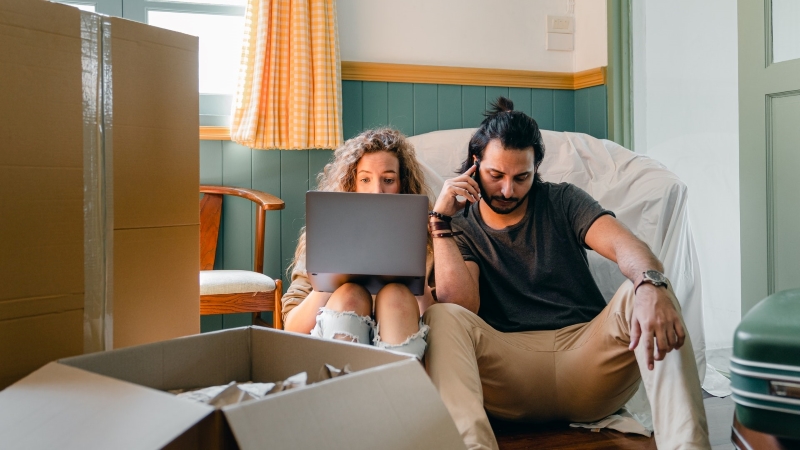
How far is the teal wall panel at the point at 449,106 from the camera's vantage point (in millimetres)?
2982

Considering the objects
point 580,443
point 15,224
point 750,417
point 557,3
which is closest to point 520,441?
point 580,443

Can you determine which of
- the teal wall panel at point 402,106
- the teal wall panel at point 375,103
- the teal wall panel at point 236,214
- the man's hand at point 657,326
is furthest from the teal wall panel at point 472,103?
the man's hand at point 657,326

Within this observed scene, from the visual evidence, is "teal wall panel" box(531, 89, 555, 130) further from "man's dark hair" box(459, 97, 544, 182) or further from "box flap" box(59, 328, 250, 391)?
"box flap" box(59, 328, 250, 391)

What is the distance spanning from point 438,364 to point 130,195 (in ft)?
2.70

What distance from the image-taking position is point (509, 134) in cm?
179

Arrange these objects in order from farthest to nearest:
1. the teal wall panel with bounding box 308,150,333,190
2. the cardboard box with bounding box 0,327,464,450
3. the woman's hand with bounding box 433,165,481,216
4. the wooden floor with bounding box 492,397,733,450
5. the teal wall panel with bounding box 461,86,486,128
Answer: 1. the teal wall panel with bounding box 461,86,486,128
2. the teal wall panel with bounding box 308,150,333,190
3. the woman's hand with bounding box 433,165,481,216
4. the wooden floor with bounding box 492,397,733,450
5. the cardboard box with bounding box 0,327,464,450

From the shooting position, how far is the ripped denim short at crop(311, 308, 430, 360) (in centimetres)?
145

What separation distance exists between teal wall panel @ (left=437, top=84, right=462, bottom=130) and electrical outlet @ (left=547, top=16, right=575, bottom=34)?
53cm

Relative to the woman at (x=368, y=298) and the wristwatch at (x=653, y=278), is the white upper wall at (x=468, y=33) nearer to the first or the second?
the woman at (x=368, y=298)

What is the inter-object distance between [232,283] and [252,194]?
1.41ft

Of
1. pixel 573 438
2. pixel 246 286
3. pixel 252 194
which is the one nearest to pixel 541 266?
pixel 573 438

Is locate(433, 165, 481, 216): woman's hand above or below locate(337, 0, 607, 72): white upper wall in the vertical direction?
below

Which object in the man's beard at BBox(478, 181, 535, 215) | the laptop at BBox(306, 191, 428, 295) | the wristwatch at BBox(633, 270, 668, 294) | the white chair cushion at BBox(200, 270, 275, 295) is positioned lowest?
the white chair cushion at BBox(200, 270, 275, 295)

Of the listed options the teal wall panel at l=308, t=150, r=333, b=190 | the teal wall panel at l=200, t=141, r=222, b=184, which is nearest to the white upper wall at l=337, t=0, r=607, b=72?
the teal wall panel at l=308, t=150, r=333, b=190
